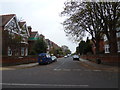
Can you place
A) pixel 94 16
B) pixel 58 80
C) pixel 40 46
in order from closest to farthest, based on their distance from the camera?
1. pixel 58 80
2. pixel 94 16
3. pixel 40 46

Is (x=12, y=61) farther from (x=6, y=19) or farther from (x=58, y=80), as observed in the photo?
(x=58, y=80)

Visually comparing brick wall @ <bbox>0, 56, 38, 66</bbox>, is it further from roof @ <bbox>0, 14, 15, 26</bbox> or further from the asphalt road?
the asphalt road

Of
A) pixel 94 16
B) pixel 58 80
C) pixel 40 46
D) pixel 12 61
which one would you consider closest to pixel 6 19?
pixel 40 46

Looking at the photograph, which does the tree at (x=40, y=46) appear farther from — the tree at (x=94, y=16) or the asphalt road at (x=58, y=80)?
the asphalt road at (x=58, y=80)

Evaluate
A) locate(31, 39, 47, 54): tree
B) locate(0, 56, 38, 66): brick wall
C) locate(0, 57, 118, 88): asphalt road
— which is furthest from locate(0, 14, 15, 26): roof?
locate(0, 57, 118, 88): asphalt road

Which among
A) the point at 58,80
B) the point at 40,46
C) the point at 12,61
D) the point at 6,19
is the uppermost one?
the point at 6,19

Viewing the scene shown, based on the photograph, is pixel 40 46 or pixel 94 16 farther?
pixel 40 46

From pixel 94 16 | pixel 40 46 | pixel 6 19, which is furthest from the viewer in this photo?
pixel 40 46

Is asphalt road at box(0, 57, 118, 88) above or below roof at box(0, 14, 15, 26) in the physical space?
below

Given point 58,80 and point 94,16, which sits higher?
point 94,16

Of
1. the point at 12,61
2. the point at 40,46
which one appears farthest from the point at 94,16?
the point at 40,46

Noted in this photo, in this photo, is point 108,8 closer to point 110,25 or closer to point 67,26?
point 110,25

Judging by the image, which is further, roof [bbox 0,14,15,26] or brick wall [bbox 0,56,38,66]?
roof [bbox 0,14,15,26]

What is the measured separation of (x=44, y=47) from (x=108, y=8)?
22371 mm
